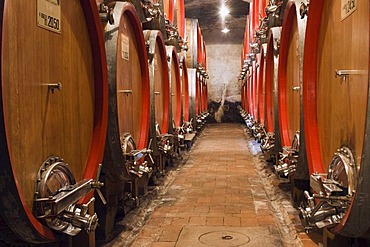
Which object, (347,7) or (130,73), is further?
(130,73)

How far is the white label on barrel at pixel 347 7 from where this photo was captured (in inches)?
70.7

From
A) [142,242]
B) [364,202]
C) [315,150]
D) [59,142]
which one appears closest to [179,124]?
[142,242]

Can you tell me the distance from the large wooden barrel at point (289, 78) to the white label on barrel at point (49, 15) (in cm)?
166

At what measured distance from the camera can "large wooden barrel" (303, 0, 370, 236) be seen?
156 centimetres

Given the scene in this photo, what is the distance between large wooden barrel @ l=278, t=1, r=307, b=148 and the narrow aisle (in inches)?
27.8

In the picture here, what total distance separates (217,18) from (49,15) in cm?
1503

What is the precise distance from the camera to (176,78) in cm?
634

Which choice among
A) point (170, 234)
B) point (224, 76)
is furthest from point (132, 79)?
point (224, 76)

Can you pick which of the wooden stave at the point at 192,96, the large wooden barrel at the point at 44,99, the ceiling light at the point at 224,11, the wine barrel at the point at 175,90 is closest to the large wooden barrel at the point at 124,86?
the large wooden barrel at the point at 44,99

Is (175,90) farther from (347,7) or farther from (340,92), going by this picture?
(347,7)

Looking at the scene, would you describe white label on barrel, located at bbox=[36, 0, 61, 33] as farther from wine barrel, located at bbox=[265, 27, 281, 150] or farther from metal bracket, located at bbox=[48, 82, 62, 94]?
wine barrel, located at bbox=[265, 27, 281, 150]

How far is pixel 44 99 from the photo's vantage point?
1.78 meters

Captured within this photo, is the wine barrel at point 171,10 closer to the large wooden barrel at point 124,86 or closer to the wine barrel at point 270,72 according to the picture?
the wine barrel at point 270,72

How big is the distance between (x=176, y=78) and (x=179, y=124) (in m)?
0.65
